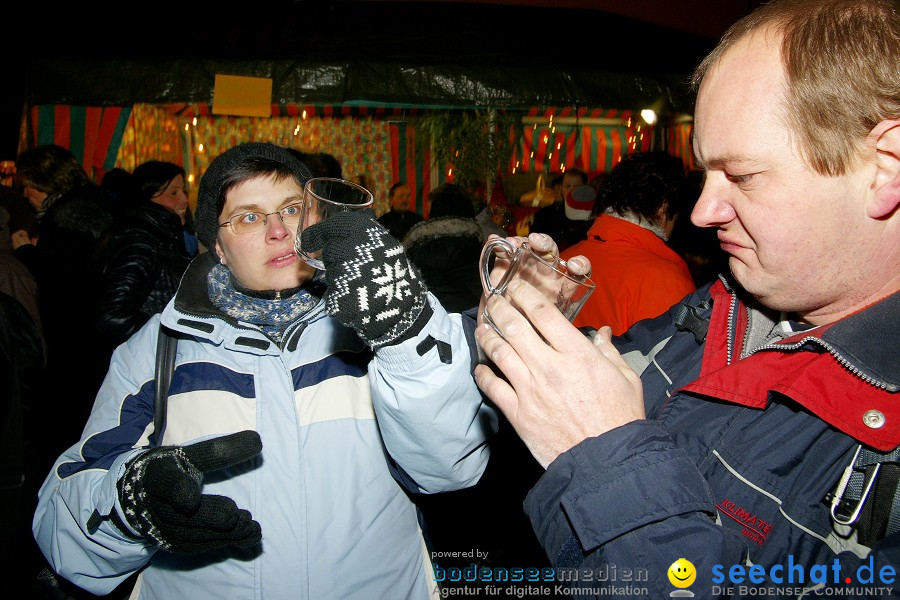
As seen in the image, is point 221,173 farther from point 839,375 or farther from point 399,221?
point 399,221

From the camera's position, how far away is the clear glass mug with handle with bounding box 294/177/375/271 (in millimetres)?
1285

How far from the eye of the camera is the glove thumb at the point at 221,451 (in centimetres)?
137

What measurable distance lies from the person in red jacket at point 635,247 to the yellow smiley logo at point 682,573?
76.2 inches

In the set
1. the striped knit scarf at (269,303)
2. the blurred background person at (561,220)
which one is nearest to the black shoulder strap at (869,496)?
the striped knit scarf at (269,303)

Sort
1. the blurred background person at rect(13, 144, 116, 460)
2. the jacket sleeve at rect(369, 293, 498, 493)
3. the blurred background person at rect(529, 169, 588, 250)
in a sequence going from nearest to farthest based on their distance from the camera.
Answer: the jacket sleeve at rect(369, 293, 498, 493), the blurred background person at rect(13, 144, 116, 460), the blurred background person at rect(529, 169, 588, 250)

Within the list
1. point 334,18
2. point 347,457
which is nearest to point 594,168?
point 334,18

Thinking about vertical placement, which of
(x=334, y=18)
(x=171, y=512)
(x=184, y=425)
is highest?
(x=334, y=18)

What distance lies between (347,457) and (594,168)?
7.23 m

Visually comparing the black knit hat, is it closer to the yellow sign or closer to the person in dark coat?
the person in dark coat

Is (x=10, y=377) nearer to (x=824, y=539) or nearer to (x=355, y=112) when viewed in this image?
(x=824, y=539)

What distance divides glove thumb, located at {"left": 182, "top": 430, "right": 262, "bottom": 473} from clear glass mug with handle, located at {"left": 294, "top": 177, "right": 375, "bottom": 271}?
0.48 meters

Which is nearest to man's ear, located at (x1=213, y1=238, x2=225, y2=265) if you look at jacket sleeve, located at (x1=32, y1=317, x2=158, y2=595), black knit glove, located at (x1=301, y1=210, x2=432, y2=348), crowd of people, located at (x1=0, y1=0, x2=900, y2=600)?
crowd of people, located at (x1=0, y1=0, x2=900, y2=600)

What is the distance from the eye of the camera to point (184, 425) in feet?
5.13

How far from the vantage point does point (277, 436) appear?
1.55m
